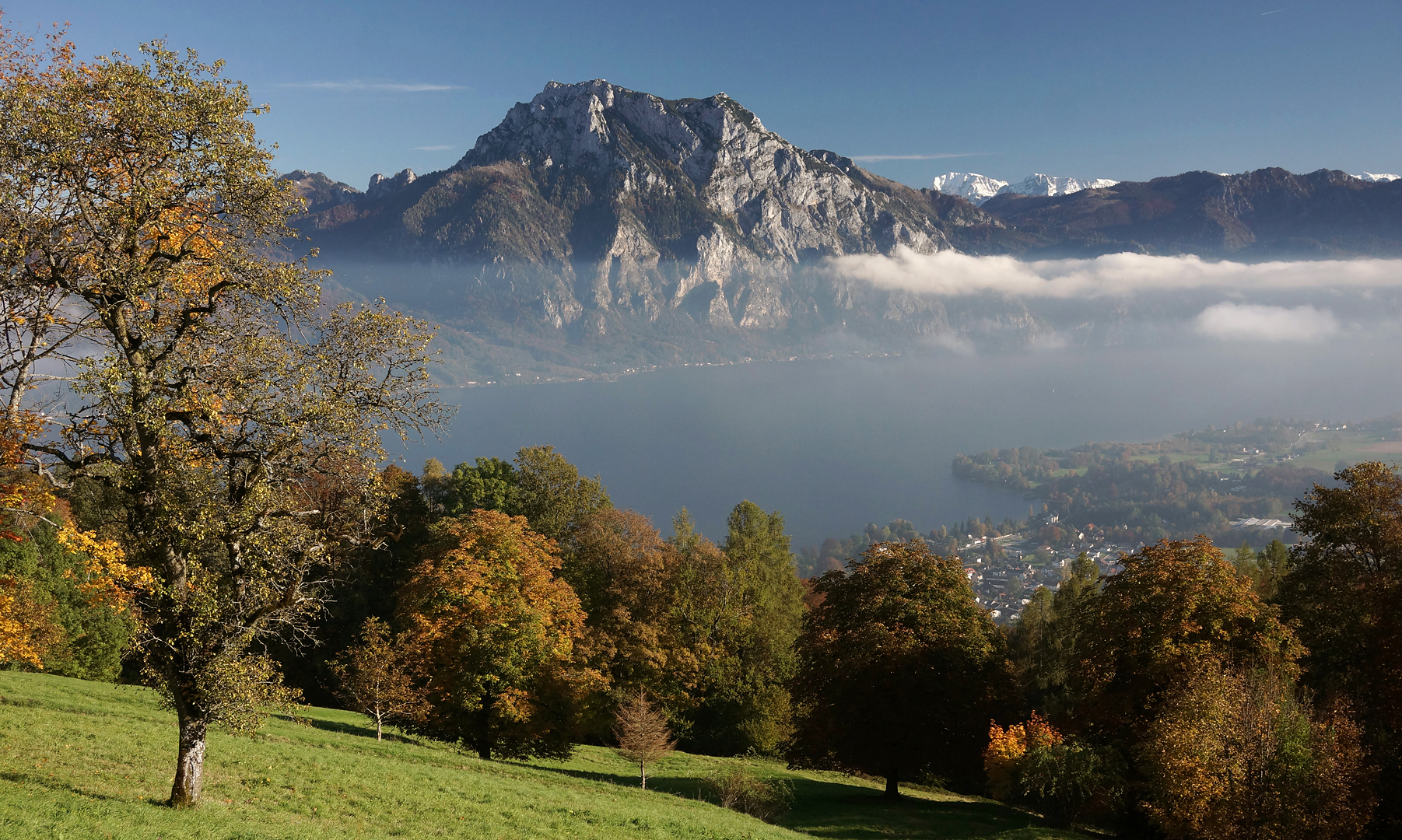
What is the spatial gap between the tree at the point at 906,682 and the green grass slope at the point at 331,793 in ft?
5.79

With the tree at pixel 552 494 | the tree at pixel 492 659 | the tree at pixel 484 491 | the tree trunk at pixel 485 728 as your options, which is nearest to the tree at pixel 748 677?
the tree at pixel 552 494

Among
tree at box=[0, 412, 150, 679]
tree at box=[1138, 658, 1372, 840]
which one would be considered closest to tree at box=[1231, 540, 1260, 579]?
tree at box=[1138, 658, 1372, 840]

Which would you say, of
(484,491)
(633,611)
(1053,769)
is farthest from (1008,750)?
(484,491)

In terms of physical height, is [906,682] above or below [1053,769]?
above

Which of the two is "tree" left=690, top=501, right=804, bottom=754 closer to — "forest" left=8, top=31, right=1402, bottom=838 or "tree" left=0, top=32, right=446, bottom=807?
"forest" left=8, top=31, right=1402, bottom=838

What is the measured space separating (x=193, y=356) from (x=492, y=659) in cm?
1840

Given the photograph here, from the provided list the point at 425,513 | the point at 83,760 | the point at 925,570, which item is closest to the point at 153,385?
the point at 83,760

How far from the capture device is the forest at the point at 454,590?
10.4m

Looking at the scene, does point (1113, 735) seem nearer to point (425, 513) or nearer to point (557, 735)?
point (557, 735)

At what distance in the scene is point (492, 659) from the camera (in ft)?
85.8

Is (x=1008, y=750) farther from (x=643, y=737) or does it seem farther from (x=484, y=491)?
(x=484, y=491)

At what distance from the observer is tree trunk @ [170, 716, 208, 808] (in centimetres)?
1130

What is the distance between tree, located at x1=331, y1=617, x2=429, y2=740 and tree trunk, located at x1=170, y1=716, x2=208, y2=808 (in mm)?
14077

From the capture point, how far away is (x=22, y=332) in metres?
10.7
